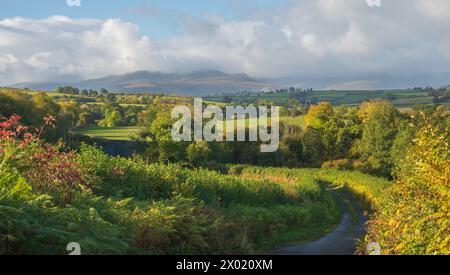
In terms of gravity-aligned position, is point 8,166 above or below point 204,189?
above

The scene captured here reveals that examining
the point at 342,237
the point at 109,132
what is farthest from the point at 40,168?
the point at 109,132

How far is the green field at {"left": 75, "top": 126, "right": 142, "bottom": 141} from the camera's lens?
83.6 metres

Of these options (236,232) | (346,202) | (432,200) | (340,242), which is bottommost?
(346,202)

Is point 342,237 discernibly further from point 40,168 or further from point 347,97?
point 347,97

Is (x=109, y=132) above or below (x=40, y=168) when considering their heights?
below

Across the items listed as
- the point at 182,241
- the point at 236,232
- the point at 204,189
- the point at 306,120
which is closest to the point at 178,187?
the point at 204,189

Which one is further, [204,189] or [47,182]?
[204,189]

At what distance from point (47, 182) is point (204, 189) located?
1106 centimetres

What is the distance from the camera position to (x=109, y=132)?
90750 millimetres

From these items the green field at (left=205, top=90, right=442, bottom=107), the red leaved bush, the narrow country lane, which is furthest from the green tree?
the red leaved bush

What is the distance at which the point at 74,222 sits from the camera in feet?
34.4

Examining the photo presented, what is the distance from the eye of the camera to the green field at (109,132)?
274 feet
